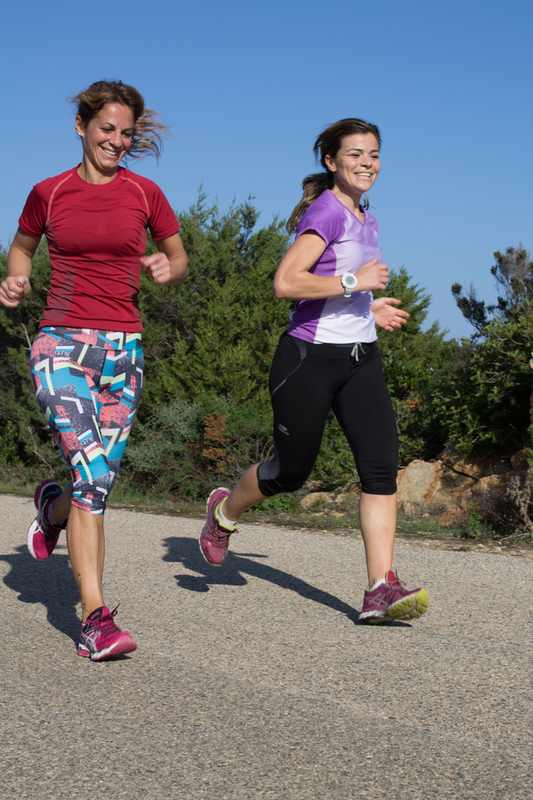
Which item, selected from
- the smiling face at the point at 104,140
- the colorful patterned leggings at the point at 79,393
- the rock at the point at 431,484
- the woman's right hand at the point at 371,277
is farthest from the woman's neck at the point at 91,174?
the rock at the point at 431,484

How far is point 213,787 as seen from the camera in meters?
2.09

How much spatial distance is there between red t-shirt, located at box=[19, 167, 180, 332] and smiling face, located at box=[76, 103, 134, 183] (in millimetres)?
62

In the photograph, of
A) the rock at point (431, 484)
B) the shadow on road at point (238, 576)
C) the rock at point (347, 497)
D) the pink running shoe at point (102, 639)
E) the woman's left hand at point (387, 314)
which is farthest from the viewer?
the rock at point (347, 497)

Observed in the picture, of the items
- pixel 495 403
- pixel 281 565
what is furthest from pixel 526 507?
pixel 281 565

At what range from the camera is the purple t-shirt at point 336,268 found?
11.7ft

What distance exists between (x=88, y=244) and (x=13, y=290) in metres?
0.37

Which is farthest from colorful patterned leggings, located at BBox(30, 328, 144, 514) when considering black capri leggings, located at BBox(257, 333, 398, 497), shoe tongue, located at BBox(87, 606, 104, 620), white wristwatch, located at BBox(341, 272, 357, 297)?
white wristwatch, located at BBox(341, 272, 357, 297)

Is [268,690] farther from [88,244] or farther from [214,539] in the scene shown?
[88,244]

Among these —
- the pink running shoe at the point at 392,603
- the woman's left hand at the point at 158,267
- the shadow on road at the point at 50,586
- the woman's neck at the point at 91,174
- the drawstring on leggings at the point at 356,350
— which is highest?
the woman's neck at the point at 91,174

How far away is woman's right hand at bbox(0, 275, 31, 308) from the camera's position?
3291 millimetres

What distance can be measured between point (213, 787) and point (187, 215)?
35.8ft

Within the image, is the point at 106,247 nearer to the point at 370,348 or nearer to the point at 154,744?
the point at 370,348

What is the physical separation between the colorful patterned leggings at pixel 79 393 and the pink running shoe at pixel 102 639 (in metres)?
0.45

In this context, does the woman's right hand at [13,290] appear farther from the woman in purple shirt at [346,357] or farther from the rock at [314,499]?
the rock at [314,499]
